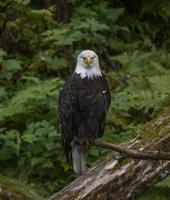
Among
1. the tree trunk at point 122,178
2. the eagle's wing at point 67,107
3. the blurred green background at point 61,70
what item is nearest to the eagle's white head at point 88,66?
the eagle's wing at point 67,107

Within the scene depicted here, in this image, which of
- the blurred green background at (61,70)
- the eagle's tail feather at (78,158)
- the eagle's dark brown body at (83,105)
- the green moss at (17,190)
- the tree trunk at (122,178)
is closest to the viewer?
the tree trunk at (122,178)

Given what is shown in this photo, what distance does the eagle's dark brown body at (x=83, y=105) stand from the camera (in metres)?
5.32

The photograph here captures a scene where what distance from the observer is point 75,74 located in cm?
543

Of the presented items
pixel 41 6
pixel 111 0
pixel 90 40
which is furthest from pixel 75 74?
pixel 111 0

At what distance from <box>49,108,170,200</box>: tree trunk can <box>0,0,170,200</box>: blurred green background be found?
48 cm

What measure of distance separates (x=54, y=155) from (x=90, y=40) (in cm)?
230

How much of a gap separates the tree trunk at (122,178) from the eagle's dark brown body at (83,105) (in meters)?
0.88

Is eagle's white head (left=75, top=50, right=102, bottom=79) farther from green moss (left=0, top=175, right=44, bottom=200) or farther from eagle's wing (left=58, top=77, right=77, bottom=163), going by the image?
green moss (left=0, top=175, right=44, bottom=200)

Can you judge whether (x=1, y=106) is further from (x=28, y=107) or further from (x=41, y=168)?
(x=41, y=168)

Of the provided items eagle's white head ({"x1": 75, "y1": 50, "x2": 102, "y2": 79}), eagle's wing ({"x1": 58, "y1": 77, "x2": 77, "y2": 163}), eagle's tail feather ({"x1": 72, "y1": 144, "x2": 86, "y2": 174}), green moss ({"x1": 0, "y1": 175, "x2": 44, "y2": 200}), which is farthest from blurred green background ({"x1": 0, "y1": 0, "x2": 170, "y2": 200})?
eagle's white head ({"x1": 75, "y1": 50, "x2": 102, "y2": 79})

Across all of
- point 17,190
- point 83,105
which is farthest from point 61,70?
point 17,190

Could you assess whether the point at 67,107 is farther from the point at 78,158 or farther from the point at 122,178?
the point at 122,178

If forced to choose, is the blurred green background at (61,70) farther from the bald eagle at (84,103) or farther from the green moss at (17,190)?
the bald eagle at (84,103)

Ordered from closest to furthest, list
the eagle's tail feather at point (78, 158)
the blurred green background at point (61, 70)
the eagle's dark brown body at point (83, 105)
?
the eagle's dark brown body at point (83, 105) < the eagle's tail feather at point (78, 158) < the blurred green background at point (61, 70)
